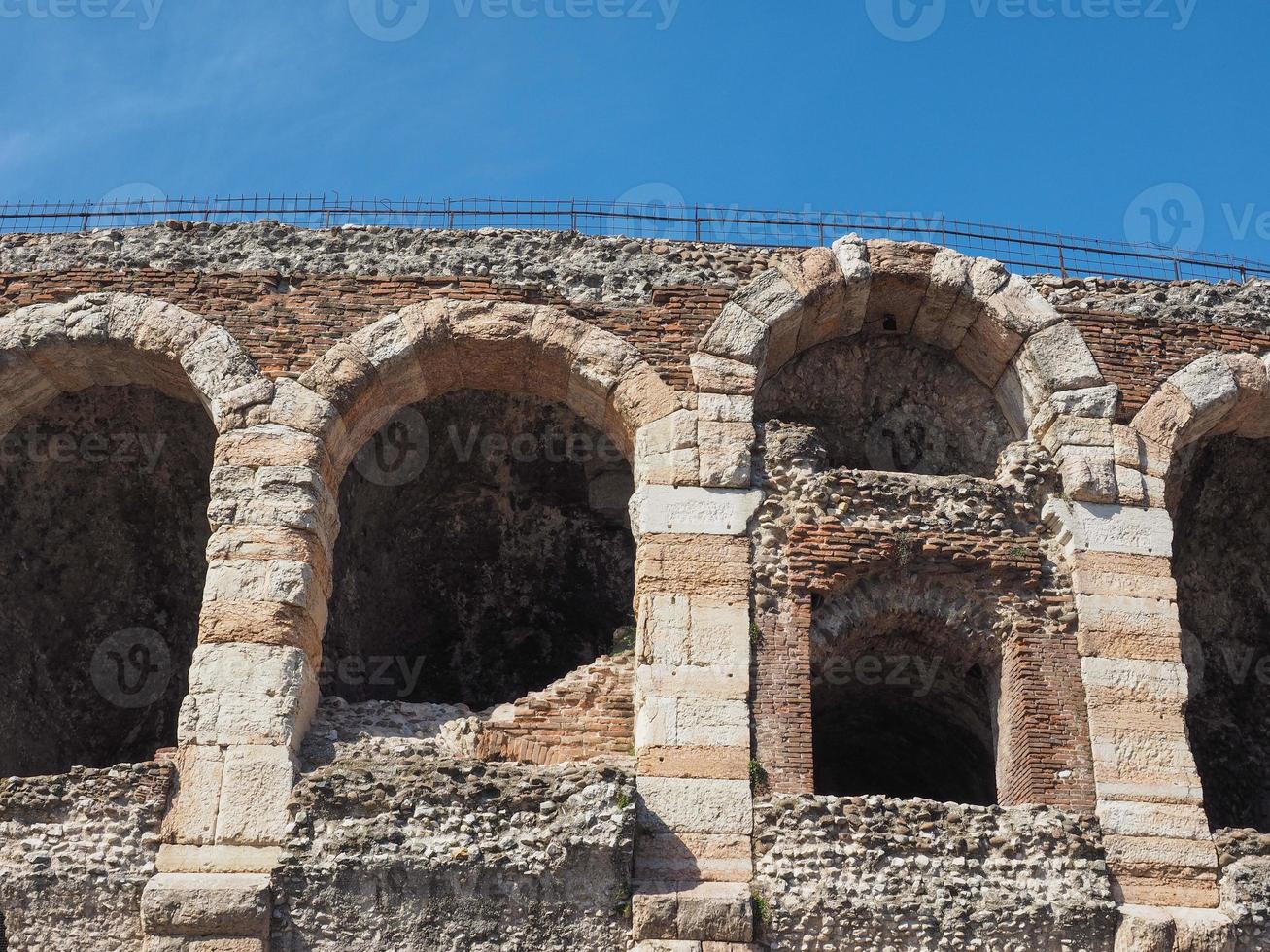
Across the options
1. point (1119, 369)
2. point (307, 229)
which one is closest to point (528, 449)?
point (307, 229)

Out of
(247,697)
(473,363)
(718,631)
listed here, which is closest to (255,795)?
(247,697)

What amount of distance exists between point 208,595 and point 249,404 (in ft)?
5.39

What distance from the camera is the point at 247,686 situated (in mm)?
13039

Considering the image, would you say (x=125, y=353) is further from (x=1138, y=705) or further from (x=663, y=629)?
(x=1138, y=705)

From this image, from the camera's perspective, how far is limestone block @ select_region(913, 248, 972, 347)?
15.1 m

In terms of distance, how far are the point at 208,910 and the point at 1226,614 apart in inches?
354

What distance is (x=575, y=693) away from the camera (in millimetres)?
13625

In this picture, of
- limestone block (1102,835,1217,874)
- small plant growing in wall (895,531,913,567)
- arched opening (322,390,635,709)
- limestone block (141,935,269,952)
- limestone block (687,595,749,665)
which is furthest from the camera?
arched opening (322,390,635,709)

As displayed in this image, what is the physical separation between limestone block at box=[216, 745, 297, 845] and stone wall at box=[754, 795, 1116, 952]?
3.23 m

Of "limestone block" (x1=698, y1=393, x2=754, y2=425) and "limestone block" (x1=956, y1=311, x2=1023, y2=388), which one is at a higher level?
"limestone block" (x1=956, y1=311, x2=1023, y2=388)

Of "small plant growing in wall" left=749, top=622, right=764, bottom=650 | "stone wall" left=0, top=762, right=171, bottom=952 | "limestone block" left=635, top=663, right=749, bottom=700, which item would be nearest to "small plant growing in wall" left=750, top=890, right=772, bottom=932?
"limestone block" left=635, top=663, right=749, bottom=700

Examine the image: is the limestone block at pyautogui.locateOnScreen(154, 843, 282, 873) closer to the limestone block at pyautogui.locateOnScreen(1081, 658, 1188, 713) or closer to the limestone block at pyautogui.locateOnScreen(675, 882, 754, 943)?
the limestone block at pyautogui.locateOnScreen(675, 882, 754, 943)

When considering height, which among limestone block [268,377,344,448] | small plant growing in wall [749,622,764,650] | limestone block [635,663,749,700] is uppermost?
limestone block [268,377,344,448]

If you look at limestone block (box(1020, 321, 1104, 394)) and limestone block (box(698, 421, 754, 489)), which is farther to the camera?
limestone block (box(1020, 321, 1104, 394))
